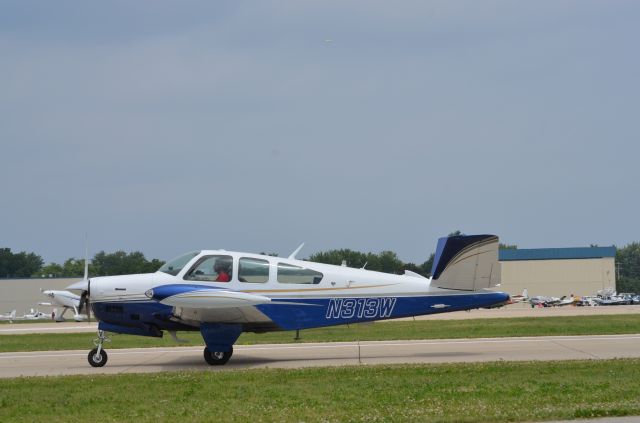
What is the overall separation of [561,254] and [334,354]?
99.1 m

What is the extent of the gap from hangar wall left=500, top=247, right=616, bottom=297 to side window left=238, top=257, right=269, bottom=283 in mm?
93817

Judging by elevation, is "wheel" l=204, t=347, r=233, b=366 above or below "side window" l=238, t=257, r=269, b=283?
below

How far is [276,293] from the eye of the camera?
57.6ft

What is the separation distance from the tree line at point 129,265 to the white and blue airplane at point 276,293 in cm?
1559

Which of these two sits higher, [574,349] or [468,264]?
[468,264]

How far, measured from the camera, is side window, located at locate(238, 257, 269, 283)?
690 inches

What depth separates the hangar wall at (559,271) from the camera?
358 ft

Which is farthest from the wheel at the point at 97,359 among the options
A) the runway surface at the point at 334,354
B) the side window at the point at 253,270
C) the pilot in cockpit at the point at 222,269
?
the side window at the point at 253,270

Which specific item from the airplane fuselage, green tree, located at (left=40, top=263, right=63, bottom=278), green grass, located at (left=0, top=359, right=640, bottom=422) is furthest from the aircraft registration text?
green tree, located at (left=40, top=263, right=63, bottom=278)

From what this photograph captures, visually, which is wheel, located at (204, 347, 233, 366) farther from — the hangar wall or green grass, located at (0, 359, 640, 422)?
the hangar wall

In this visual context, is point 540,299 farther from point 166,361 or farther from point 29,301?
point 166,361

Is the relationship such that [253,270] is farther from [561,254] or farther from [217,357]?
[561,254]

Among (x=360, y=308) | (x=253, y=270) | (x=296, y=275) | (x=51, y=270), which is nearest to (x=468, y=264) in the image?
(x=360, y=308)

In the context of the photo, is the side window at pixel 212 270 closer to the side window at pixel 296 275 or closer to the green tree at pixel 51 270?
the side window at pixel 296 275
